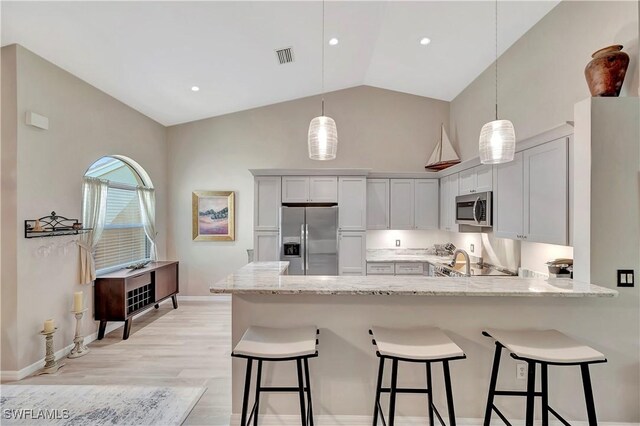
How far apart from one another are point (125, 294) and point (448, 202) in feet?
14.7

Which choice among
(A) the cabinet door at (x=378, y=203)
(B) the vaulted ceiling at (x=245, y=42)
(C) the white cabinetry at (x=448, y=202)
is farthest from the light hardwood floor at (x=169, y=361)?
(C) the white cabinetry at (x=448, y=202)

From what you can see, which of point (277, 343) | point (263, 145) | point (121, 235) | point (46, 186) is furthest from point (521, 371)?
point (121, 235)

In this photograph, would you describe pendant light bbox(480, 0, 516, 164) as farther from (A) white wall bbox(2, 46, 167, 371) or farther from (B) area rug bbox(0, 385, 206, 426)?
(A) white wall bbox(2, 46, 167, 371)

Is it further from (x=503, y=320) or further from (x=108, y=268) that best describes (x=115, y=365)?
(x=503, y=320)

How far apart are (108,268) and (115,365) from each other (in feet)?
5.16

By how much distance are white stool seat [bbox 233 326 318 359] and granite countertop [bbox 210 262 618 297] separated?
0.84 ft

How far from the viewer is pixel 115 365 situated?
3.06 m

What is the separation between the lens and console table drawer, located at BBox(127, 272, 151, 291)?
380cm

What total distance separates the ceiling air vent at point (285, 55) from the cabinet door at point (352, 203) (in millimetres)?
1765

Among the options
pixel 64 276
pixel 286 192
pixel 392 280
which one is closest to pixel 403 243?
pixel 286 192

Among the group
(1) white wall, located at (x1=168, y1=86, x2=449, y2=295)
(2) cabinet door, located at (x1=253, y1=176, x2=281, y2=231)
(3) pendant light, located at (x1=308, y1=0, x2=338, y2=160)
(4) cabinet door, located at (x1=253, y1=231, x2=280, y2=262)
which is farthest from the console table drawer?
(3) pendant light, located at (x1=308, y1=0, x2=338, y2=160)

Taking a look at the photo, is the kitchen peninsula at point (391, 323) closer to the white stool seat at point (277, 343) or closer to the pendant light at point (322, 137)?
the white stool seat at point (277, 343)

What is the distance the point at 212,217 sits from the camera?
524cm

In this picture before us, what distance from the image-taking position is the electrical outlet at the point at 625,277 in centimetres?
204
